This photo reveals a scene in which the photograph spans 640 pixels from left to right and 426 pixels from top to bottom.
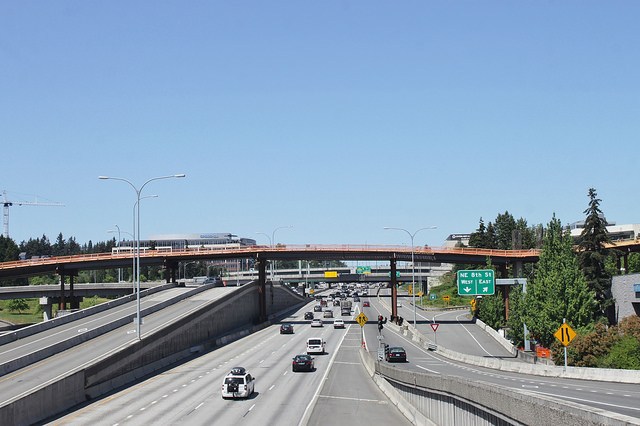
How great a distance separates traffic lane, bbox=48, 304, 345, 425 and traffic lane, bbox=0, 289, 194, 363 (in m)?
9.14

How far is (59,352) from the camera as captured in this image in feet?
171

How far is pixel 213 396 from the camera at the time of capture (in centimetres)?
4509

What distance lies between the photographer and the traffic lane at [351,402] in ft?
115

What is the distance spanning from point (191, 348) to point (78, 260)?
41.3 meters

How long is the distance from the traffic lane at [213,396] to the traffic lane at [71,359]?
10.0 feet

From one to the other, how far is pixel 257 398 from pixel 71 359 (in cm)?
1345

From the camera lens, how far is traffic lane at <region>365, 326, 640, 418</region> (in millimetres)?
27953

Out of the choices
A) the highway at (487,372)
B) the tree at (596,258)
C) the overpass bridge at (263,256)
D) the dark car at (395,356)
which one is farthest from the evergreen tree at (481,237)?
the dark car at (395,356)

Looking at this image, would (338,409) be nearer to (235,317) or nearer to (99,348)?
(99,348)

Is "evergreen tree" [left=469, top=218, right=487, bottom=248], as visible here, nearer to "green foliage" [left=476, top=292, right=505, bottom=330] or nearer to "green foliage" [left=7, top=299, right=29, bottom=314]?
"green foliage" [left=476, top=292, right=505, bottom=330]

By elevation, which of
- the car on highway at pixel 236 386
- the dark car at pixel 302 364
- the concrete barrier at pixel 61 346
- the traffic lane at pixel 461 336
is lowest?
the traffic lane at pixel 461 336

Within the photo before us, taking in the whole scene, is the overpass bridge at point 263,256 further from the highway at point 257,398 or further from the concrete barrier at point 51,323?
the highway at point 257,398

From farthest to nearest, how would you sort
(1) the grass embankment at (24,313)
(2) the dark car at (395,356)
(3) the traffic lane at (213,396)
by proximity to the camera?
1. (1) the grass embankment at (24,313)
2. (2) the dark car at (395,356)
3. (3) the traffic lane at (213,396)

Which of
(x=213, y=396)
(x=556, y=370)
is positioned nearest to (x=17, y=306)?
(x=213, y=396)
